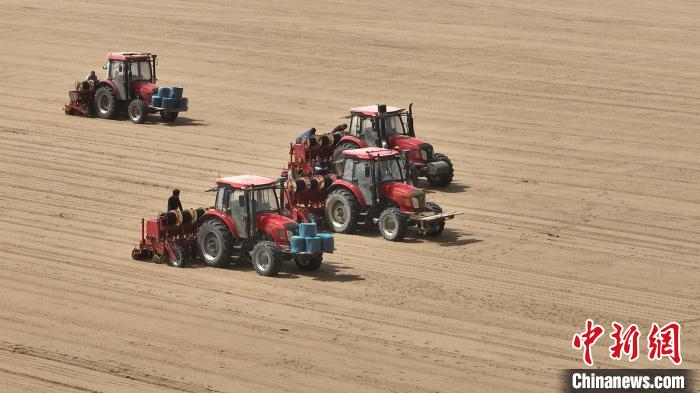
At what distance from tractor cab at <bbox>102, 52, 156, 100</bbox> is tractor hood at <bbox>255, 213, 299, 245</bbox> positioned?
14281 mm

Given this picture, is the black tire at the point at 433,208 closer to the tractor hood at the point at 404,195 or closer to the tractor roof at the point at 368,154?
the tractor hood at the point at 404,195

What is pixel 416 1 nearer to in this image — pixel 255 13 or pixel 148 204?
pixel 255 13

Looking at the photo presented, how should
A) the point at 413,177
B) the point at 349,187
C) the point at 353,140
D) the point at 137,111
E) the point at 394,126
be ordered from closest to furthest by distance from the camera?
the point at 349,187
the point at 413,177
the point at 353,140
the point at 394,126
the point at 137,111

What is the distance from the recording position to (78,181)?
31.5m

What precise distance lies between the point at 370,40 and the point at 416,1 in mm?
7927

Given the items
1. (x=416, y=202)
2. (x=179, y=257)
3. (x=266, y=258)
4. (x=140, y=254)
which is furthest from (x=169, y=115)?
(x=266, y=258)

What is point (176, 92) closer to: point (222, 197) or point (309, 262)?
point (222, 197)

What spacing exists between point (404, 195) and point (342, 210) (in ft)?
3.92

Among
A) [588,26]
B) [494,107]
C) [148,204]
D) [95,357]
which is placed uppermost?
[588,26]

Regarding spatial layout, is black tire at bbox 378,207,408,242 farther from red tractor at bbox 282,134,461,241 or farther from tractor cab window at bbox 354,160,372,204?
tractor cab window at bbox 354,160,372,204

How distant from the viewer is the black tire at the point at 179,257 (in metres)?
24.8

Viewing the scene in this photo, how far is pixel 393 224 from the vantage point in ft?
88.1

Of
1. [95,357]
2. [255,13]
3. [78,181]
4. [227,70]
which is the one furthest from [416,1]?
[95,357]

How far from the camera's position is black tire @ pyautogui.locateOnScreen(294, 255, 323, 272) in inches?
960
